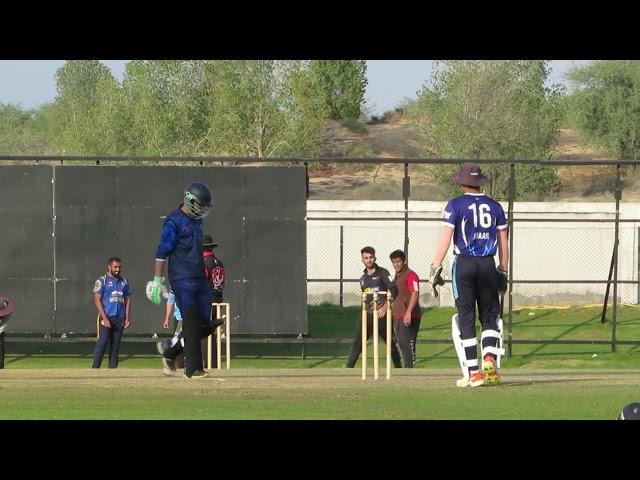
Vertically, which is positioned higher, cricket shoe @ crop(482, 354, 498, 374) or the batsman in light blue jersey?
the batsman in light blue jersey

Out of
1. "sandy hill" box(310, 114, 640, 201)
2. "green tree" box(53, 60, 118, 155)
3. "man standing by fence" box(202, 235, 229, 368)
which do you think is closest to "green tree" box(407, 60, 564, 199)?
"sandy hill" box(310, 114, 640, 201)

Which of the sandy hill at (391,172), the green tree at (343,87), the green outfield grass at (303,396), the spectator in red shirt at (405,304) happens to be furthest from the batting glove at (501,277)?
the green tree at (343,87)

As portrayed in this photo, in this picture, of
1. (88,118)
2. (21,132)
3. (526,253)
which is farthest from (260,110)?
(21,132)

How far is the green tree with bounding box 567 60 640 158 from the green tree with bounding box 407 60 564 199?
412cm

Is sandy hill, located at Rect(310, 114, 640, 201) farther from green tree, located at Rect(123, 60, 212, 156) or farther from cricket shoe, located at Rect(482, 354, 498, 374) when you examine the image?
cricket shoe, located at Rect(482, 354, 498, 374)

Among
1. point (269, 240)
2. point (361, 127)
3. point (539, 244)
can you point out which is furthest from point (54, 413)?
point (361, 127)

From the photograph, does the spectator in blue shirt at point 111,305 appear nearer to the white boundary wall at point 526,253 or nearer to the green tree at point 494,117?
the white boundary wall at point 526,253

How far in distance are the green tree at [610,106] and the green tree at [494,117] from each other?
13.5 ft

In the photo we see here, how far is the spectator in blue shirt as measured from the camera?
66.3 feet

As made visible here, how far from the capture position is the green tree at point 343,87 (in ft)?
253

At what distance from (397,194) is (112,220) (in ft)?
92.9

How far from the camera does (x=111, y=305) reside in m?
20.3

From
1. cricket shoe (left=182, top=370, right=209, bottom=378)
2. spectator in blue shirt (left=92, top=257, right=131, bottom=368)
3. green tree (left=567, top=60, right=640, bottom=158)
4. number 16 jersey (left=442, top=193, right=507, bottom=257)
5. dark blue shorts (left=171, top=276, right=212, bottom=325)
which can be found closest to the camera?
number 16 jersey (left=442, top=193, right=507, bottom=257)

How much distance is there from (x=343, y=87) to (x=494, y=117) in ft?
82.2
